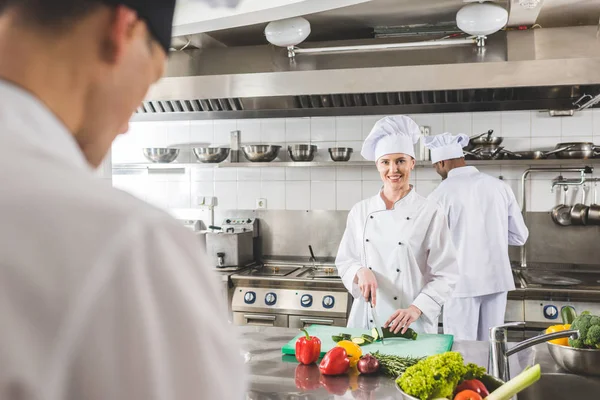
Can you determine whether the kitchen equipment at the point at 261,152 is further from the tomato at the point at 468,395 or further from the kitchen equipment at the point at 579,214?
the tomato at the point at 468,395

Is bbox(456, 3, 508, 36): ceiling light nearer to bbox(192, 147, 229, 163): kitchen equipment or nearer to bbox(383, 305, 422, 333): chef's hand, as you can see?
bbox(383, 305, 422, 333): chef's hand

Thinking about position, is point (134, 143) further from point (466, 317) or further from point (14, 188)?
point (14, 188)

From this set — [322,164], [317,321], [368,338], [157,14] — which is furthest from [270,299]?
[157,14]

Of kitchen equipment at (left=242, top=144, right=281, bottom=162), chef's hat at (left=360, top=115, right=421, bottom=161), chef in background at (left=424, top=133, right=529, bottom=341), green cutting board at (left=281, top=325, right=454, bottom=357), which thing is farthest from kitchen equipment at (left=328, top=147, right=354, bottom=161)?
green cutting board at (left=281, top=325, right=454, bottom=357)

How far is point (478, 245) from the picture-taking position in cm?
391

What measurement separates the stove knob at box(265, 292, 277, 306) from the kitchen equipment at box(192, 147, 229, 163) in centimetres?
137

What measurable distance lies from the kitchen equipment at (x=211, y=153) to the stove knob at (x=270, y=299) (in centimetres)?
137

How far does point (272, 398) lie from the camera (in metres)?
1.73

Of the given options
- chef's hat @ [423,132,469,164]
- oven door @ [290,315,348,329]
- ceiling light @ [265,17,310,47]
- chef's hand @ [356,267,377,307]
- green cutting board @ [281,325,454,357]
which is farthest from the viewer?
oven door @ [290,315,348,329]

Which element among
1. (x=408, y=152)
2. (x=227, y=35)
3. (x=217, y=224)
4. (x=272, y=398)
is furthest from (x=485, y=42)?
(x=217, y=224)

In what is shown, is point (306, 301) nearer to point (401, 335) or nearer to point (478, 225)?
point (478, 225)

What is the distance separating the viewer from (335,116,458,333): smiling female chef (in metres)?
2.95

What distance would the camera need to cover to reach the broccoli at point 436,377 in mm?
1438

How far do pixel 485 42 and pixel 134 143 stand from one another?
3.57 meters
